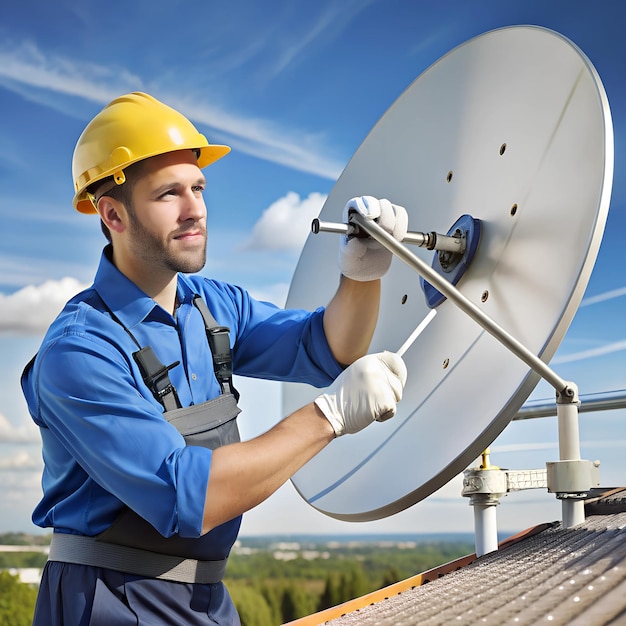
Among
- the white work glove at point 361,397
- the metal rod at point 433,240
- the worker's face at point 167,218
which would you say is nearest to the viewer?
the white work glove at point 361,397

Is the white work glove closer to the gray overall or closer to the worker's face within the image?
the gray overall

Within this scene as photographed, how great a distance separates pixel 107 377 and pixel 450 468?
891mm

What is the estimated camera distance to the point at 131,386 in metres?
1.98

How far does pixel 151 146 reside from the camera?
2283mm

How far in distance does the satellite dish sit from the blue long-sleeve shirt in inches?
13.5

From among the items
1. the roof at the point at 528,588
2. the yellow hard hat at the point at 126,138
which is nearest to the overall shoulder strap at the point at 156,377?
the yellow hard hat at the point at 126,138

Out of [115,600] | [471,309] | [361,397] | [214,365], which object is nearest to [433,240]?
[471,309]

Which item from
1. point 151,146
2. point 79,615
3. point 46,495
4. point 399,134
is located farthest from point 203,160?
point 79,615

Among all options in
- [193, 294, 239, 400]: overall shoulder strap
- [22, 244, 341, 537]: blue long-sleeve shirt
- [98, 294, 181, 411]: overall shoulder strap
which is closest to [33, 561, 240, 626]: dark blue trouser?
[22, 244, 341, 537]: blue long-sleeve shirt

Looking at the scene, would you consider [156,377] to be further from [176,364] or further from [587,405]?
[587,405]

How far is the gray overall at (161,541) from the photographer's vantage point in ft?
6.77

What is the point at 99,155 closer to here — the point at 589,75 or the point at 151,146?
the point at 151,146

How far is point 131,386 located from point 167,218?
537mm

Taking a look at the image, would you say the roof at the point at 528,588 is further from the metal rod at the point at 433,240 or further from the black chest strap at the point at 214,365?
the metal rod at the point at 433,240
